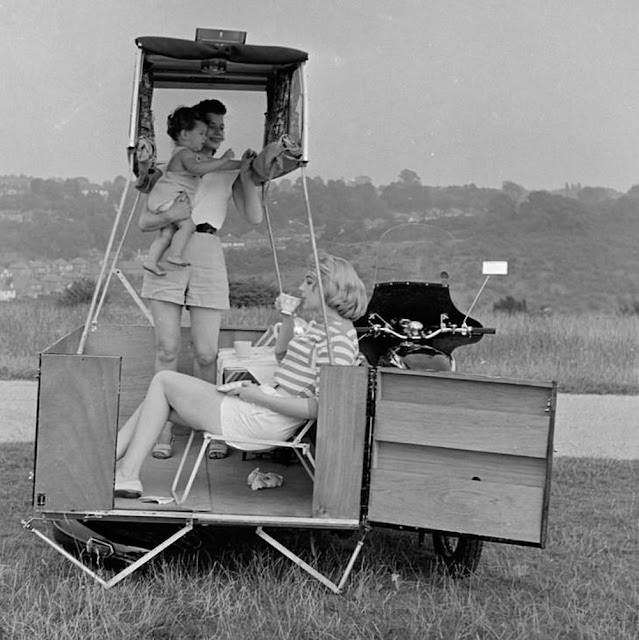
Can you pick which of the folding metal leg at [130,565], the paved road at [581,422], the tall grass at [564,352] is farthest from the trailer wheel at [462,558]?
the tall grass at [564,352]

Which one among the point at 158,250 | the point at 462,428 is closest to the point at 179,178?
the point at 158,250

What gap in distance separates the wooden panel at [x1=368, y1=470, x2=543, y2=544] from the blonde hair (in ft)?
2.19

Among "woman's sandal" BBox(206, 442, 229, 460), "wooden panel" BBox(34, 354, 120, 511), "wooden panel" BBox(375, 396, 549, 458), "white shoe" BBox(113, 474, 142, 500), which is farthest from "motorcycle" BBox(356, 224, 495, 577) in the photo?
"wooden panel" BBox(34, 354, 120, 511)

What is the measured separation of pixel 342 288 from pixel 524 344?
7571 mm

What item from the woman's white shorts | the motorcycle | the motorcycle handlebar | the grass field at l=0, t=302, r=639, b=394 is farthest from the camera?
the grass field at l=0, t=302, r=639, b=394

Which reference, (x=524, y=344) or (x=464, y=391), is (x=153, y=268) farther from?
(x=524, y=344)

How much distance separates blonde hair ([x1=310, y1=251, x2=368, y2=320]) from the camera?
3.85 m

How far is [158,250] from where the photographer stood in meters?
4.61

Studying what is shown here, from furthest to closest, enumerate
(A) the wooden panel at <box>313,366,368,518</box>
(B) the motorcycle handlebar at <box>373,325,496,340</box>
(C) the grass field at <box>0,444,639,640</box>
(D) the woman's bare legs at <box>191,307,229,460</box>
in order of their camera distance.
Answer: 1. (D) the woman's bare legs at <box>191,307,229,460</box>
2. (B) the motorcycle handlebar at <box>373,325,496,340</box>
3. (A) the wooden panel at <box>313,366,368,518</box>
4. (C) the grass field at <box>0,444,639,640</box>

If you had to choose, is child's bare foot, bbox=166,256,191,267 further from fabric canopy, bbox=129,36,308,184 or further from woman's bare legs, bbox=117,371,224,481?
woman's bare legs, bbox=117,371,224,481

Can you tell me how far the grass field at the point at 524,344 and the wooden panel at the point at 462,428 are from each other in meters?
5.86

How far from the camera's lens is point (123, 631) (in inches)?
123

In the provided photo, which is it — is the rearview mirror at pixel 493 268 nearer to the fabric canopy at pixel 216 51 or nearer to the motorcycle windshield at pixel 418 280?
the motorcycle windshield at pixel 418 280

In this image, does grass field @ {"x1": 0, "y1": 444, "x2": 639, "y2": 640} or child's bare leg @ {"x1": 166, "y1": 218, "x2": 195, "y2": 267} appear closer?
grass field @ {"x1": 0, "y1": 444, "x2": 639, "y2": 640}
